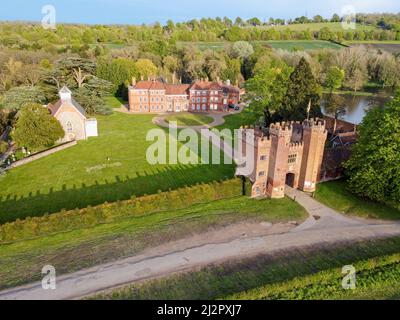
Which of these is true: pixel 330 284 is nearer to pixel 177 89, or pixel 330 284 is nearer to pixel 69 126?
pixel 69 126

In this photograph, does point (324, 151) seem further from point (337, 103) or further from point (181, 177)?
point (337, 103)

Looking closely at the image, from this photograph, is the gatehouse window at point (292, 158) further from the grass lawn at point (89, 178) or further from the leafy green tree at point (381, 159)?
the grass lawn at point (89, 178)

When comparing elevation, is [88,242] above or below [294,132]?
below

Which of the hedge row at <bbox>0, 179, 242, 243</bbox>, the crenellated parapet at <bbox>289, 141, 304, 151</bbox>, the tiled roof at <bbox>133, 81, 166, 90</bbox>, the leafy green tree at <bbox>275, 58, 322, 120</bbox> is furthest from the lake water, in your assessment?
the hedge row at <bbox>0, 179, 242, 243</bbox>

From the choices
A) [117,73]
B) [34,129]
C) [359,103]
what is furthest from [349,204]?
[117,73]

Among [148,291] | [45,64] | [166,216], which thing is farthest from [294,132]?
[45,64]

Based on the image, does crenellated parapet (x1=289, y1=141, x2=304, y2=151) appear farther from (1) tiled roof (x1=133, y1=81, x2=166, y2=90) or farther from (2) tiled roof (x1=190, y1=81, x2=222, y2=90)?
(1) tiled roof (x1=133, y1=81, x2=166, y2=90)
